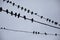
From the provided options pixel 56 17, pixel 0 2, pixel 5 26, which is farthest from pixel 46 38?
pixel 0 2

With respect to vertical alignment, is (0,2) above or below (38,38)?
above

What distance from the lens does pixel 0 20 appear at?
Result: 10.6 ft

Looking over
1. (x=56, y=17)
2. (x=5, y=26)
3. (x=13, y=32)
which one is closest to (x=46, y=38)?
(x=56, y=17)

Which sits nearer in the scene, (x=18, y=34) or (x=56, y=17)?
(x=56, y=17)

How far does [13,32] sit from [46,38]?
0.90 metres

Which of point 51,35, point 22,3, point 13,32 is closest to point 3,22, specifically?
point 13,32

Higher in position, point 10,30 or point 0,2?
point 0,2

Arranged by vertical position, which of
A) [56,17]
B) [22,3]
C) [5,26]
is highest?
[22,3]

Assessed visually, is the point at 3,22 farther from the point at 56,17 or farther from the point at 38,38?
the point at 56,17

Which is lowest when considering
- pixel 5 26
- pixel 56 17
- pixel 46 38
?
pixel 46 38

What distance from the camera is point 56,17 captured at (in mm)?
2855

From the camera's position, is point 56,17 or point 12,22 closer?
point 56,17

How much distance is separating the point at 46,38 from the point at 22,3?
42.9 inches

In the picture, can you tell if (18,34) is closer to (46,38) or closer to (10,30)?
(10,30)
